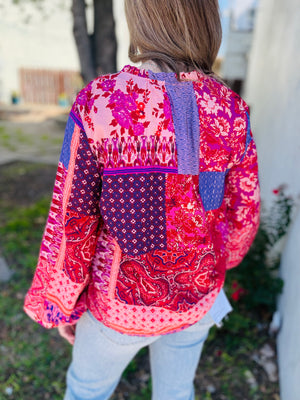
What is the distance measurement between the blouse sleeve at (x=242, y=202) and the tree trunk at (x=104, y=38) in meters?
3.18

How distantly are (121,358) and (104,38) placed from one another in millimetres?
3675

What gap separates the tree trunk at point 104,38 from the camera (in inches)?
153

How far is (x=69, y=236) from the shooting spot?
3.37 feet

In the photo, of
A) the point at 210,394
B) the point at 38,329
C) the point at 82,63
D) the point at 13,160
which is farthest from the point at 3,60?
the point at 210,394

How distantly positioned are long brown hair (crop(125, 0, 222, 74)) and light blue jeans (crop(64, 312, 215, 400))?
2.90ft

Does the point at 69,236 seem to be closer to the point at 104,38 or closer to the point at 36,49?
the point at 104,38

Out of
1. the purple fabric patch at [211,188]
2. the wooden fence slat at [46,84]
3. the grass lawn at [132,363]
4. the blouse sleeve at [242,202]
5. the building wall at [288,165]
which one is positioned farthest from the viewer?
the wooden fence slat at [46,84]

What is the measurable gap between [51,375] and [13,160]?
5.28 m

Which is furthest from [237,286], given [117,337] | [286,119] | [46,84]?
[46,84]

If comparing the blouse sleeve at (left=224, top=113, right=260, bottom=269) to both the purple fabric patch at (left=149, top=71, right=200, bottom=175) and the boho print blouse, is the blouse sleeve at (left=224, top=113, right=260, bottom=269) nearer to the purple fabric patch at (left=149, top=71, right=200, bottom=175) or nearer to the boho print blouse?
the boho print blouse

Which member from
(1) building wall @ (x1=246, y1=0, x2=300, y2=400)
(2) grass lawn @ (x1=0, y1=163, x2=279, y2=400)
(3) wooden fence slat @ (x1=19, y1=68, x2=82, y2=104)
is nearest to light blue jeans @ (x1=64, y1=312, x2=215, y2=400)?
(1) building wall @ (x1=246, y1=0, x2=300, y2=400)

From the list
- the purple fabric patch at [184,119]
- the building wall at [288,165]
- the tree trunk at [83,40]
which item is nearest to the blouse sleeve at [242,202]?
the purple fabric patch at [184,119]

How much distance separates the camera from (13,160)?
6734 millimetres

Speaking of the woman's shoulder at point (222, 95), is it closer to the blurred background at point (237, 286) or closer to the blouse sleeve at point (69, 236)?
the blouse sleeve at point (69, 236)
